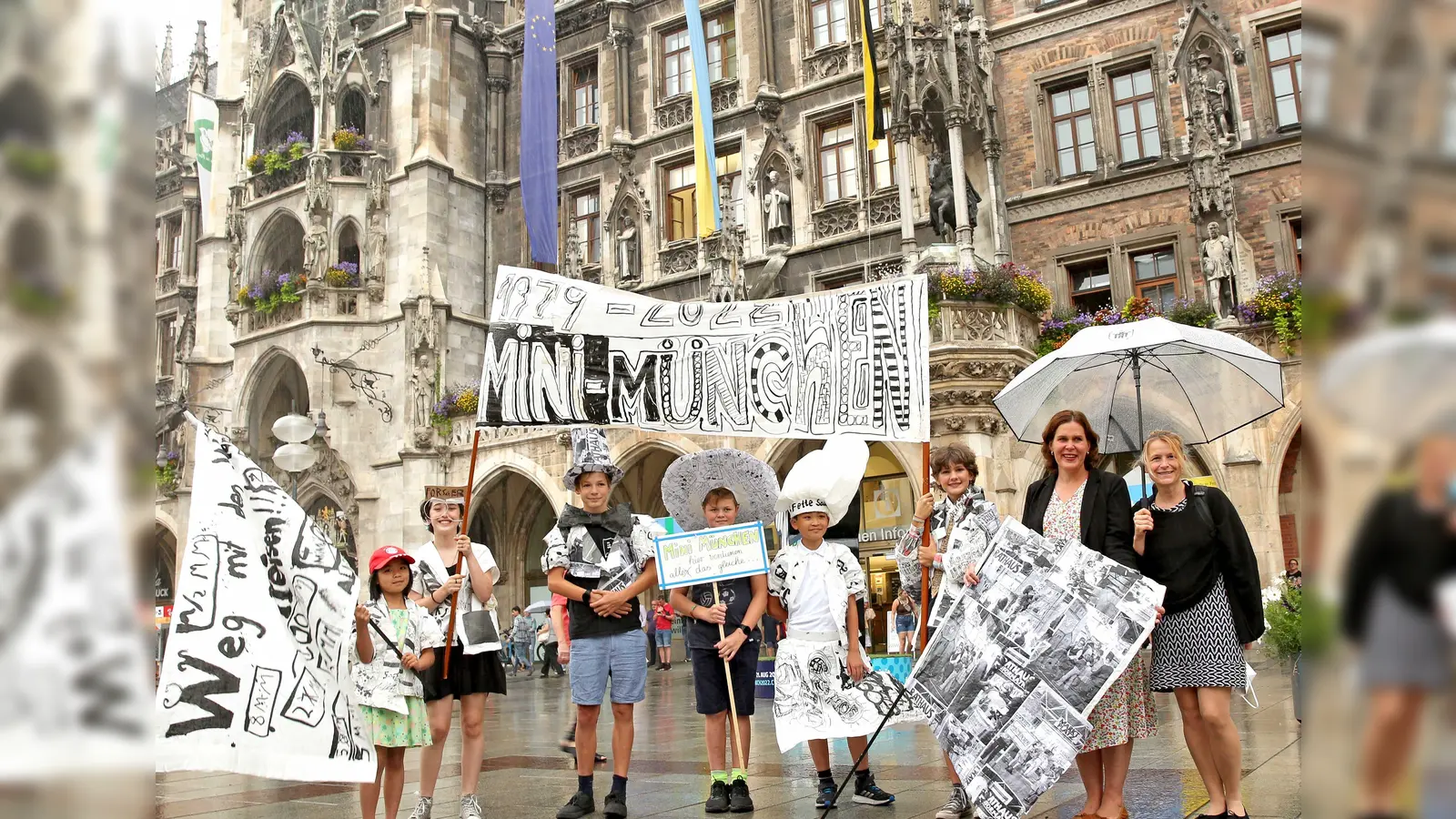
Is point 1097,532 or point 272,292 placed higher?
point 272,292

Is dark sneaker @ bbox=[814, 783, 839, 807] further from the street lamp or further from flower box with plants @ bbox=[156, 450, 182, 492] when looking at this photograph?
flower box with plants @ bbox=[156, 450, 182, 492]

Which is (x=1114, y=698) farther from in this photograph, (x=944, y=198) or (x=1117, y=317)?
(x=944, y=198)

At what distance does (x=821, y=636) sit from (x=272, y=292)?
81.7 ft

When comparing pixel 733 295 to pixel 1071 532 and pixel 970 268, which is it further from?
pixel 1071 532

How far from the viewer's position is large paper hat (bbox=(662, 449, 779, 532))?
6.62 meters

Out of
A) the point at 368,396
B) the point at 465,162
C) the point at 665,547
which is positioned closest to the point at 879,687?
the point at 665,547

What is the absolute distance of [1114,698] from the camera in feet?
15.6

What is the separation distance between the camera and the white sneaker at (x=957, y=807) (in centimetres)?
498

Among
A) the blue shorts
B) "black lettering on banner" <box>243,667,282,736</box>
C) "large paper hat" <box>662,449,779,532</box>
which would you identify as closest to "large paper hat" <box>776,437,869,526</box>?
"large paper hat" <box>662,449,779,532</box>

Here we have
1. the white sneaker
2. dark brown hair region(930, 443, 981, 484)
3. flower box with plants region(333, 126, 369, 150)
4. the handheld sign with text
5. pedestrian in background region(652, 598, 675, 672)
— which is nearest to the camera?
the white sneaker

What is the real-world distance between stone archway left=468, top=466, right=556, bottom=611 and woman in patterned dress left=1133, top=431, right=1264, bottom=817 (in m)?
22.0

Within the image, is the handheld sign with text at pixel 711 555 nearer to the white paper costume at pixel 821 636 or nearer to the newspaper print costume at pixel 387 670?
the white paper costume at pixel 821 636
